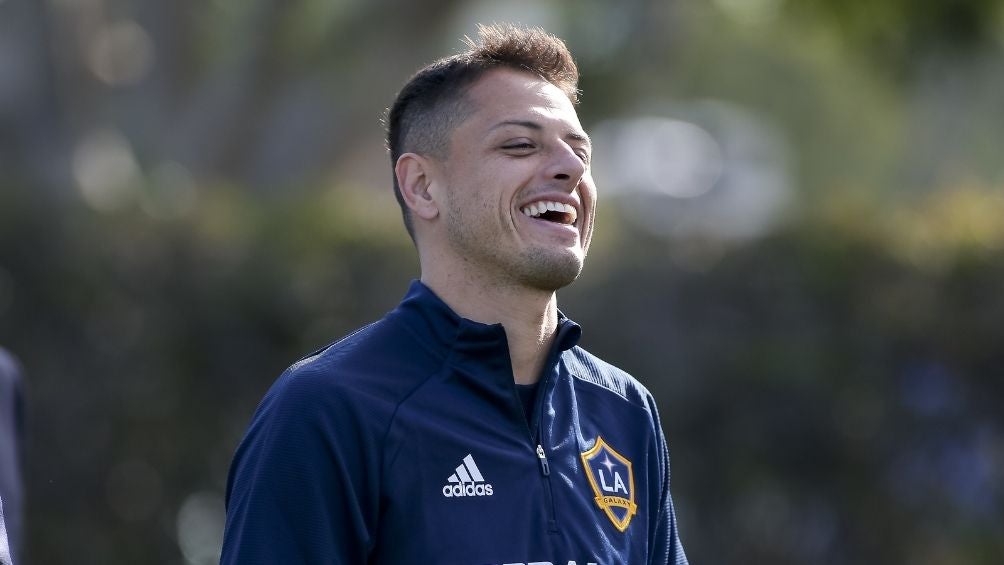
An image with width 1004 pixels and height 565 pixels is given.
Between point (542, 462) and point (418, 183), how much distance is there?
0.77 m

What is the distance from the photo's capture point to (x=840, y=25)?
37.0 ft

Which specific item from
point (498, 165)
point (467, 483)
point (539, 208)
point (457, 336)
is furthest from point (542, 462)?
point (498, 165)

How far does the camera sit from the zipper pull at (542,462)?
302cm

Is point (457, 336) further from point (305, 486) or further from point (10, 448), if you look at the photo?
point (10, 448)

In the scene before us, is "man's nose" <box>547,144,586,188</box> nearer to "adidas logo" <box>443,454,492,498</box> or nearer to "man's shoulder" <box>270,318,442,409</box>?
"man's shoulder" <box>270,318,442,409</box>

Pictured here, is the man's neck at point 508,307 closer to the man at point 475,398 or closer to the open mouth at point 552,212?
the man at point 475,398

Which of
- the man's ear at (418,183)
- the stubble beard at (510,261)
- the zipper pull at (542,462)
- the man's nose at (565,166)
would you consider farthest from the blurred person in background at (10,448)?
the man's nose at (565,166)

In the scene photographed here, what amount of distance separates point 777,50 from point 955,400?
69.0 feet

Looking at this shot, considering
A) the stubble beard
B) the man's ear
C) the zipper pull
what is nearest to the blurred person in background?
the man's ear

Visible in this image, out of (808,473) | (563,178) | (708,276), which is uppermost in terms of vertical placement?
(563,178)

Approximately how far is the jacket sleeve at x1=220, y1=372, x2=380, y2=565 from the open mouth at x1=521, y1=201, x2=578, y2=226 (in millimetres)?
640

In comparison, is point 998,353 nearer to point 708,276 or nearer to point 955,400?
point 955,400

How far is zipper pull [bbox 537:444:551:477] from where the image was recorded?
3021 millimetres

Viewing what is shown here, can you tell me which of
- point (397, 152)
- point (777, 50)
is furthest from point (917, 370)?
point (777, 50)
